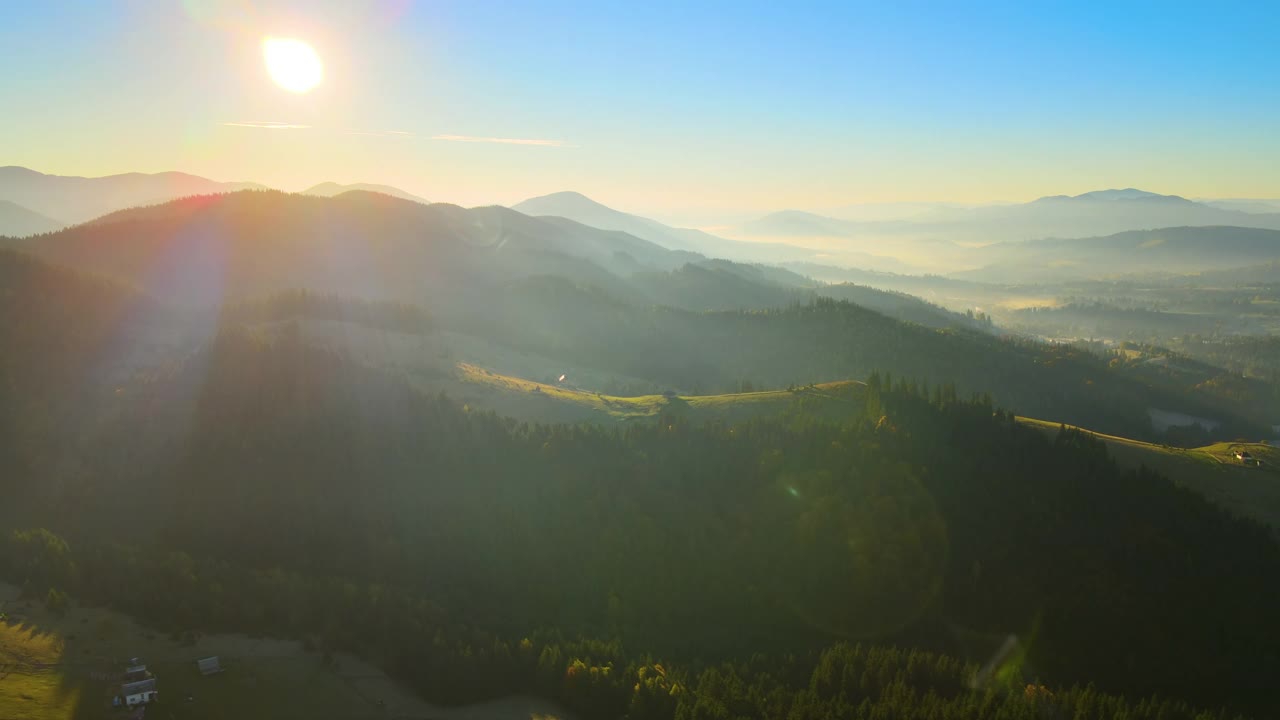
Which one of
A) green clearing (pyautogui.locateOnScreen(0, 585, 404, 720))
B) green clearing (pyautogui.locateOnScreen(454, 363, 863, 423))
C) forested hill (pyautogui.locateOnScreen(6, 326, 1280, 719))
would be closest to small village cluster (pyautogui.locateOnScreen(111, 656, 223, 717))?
green clearing (pyautogui.locateOnScreen(0, 585, 404, 720))

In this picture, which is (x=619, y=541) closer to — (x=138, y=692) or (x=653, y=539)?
(x=653, y=539)

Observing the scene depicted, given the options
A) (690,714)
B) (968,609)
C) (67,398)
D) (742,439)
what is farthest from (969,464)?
(67,398)

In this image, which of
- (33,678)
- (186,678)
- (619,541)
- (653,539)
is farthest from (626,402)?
(33,678)

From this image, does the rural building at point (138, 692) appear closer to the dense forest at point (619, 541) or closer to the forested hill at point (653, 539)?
the dense forest at point (619, 541)

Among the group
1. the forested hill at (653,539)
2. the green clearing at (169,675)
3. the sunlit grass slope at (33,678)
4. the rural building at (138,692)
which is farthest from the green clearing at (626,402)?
the rural building at (138,692)

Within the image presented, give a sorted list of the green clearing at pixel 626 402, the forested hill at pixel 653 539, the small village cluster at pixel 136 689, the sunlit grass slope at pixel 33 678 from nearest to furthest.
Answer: the sunlit grass slope at pixel 33 678 → the small village cluster at pixel 136 689 → the forested hill at pixel 653 539 → the green clearing at pixel 626 402
